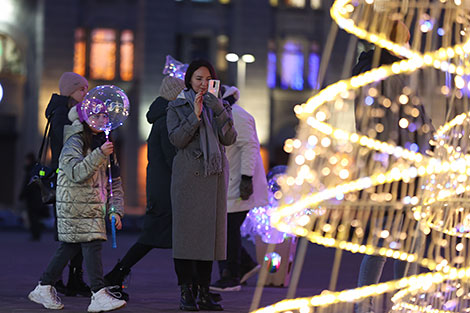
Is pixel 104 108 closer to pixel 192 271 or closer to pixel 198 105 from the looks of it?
pixel 198 105

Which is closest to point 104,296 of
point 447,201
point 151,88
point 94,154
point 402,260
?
point 94,154

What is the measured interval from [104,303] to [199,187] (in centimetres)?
121

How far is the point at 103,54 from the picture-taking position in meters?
42.4

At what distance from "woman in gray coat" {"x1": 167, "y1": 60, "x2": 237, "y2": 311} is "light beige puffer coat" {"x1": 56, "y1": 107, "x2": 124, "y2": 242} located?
2.02 feet

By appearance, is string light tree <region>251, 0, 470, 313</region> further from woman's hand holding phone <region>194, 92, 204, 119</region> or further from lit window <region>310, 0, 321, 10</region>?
lit window <region>310, 0, 321, 10</region>

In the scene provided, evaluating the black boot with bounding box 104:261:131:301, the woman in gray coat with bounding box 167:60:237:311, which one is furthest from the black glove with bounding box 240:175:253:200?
the woman in gray coat with bounding box 167:60:237:311

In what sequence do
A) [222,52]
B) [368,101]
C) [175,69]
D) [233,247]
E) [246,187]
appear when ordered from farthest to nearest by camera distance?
[222,52], [175,69], [233,247], [246,187], [368,101]

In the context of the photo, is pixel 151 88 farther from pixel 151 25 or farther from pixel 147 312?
pixel 147 312

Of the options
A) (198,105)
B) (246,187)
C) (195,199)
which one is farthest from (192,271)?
(246,187)

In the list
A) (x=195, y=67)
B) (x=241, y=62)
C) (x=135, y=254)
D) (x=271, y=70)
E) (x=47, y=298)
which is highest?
(x=195, y=67)

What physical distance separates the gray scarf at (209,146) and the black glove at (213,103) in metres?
0.11

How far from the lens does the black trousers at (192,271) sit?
367 inches

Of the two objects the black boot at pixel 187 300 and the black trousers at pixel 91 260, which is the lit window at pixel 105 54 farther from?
the black boot at pixel 187 300

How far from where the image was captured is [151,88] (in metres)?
42.1
